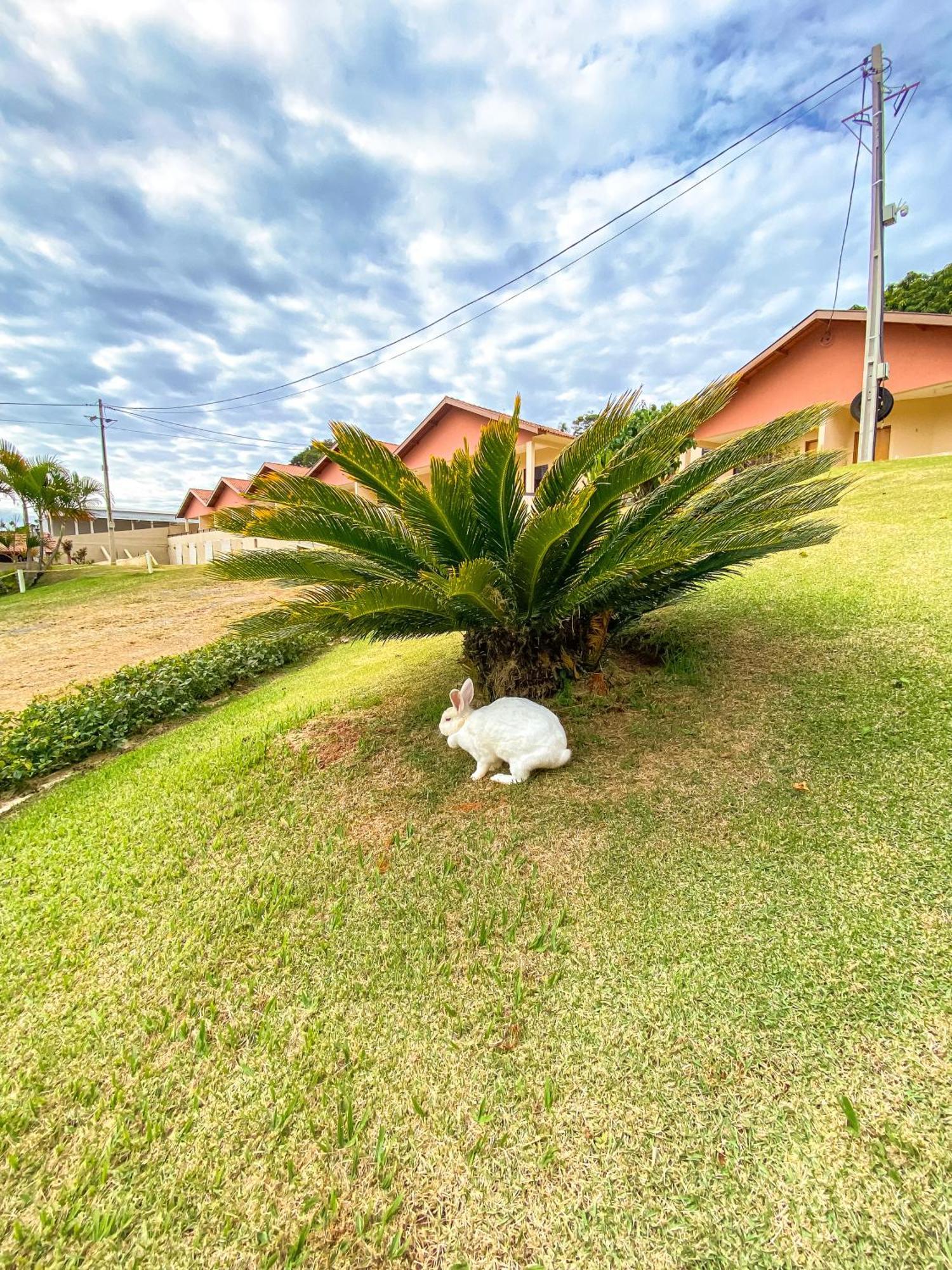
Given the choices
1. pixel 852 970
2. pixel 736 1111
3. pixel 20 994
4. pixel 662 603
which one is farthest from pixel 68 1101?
pixel 662 603

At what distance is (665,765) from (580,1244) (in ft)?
6.16

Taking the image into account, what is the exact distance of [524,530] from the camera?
106 inches

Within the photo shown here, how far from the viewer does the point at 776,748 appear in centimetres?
272

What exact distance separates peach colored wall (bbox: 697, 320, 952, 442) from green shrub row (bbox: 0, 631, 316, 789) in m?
10.7

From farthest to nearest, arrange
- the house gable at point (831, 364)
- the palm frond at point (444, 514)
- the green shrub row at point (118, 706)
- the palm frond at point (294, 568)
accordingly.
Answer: the house gable at point (831, 364) < the green shrub row at point (118, 706) < the palm frond at point (294, 568) < the palm frond at point (444, 514)

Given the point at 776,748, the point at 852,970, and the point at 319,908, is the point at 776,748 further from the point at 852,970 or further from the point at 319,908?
the point at 319,908

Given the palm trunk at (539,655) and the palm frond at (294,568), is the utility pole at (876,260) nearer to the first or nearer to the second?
the palm trunk at (539,655)

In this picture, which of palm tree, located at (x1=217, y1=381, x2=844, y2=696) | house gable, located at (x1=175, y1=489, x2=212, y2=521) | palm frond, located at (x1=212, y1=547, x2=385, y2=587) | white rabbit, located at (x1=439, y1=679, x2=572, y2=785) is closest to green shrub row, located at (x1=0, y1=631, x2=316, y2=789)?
palm frond, located at (x1=212, y1=547, x2=385, y2=587)

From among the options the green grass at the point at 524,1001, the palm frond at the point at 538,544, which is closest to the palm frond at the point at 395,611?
the palm frond at the point at 538,544

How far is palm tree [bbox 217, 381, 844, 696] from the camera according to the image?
2611mm

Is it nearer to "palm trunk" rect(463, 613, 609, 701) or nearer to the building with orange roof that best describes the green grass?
"palm trunk" rect(463, 613, 609, 701)

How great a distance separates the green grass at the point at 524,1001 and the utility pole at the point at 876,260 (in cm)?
1072

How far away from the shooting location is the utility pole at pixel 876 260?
35.4ft

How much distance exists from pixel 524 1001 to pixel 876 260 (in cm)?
1513
